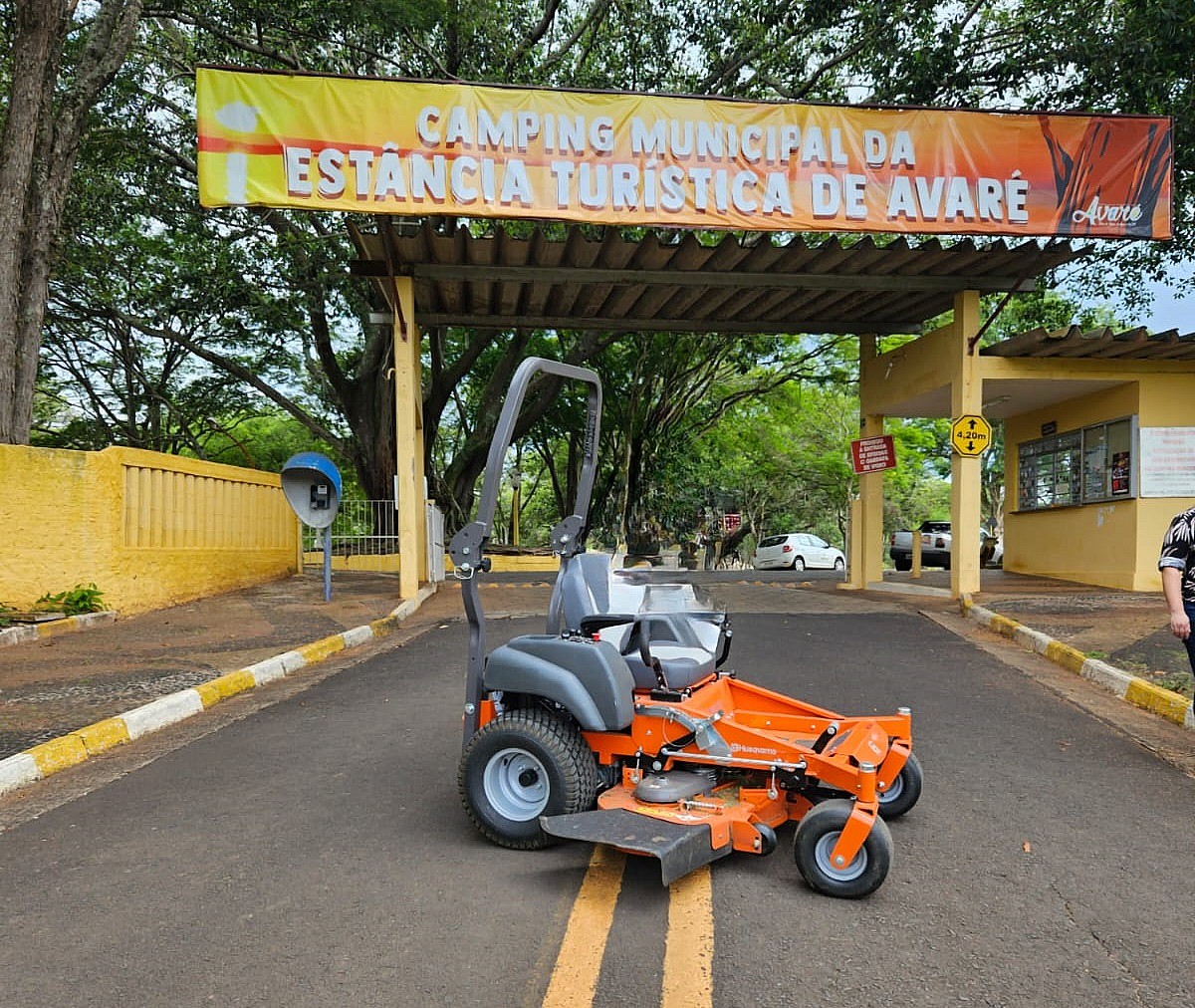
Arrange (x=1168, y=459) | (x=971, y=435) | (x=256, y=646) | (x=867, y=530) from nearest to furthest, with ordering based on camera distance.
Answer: (x=256, y=646), (x=971, y=435), (x=1168, y=459), (x=867, y=530)

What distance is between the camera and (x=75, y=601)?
10688 millimetres

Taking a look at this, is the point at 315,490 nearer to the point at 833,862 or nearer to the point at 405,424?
the point at 405,424

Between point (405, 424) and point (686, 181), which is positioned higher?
point (686, 181)

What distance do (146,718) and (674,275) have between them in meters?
9.05

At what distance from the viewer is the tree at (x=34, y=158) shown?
10078 millimetres

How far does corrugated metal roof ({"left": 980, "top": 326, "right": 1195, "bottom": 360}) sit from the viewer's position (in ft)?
41.1

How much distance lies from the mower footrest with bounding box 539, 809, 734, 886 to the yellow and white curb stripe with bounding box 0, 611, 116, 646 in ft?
26.9

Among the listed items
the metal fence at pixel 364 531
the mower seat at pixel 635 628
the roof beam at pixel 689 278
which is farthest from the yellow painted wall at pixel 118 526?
the mower seat at pixel 635 628

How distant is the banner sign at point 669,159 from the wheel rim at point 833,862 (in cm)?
844

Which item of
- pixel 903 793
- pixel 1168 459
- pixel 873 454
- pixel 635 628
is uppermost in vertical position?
pixel 873 454

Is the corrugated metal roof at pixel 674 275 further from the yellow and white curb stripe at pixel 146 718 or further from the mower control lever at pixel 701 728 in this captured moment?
the mower control lever at pixel 701 728

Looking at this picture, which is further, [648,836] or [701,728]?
[701,728]

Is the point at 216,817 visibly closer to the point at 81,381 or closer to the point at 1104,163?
the point at 1104,163

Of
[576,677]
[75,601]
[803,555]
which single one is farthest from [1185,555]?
[803,555]
